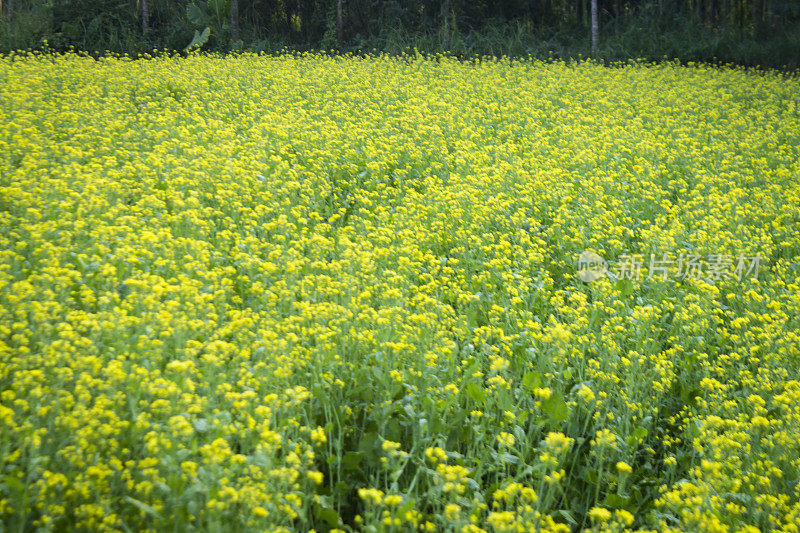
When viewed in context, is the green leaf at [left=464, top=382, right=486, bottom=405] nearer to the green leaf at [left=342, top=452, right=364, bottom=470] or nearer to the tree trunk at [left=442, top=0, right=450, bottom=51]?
the green leaf at [left=342, top=452, right=364, bottom=470]

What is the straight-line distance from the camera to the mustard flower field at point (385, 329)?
2543mm

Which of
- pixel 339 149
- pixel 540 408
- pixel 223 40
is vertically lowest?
pixel 540 408

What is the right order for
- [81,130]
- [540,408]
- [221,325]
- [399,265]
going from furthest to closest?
[81,130]
[399,265]
[221,325]
[540,408]

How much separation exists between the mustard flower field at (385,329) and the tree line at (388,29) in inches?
512

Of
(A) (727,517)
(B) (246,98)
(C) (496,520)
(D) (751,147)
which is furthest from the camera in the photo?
(B) (246,98)

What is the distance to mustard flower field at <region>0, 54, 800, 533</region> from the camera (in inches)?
100

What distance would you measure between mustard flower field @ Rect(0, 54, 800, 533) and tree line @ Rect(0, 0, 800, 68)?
42.7 feet

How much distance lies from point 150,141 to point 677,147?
7.42 meters

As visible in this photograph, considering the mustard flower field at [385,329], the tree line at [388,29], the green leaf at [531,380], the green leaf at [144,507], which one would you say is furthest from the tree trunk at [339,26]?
the green leaf at [144,507]

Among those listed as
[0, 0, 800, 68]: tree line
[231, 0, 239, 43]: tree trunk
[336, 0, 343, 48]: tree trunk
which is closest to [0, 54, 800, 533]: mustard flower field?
[231, 0, 239, 43]: tree trunk

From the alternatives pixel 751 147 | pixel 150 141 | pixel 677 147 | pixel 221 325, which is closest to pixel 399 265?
pixel 221 325

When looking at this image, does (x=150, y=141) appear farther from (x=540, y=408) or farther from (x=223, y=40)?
(x=223, y=40)

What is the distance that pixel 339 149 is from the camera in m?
7.67

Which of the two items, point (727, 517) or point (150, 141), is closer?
point (727, 517)
